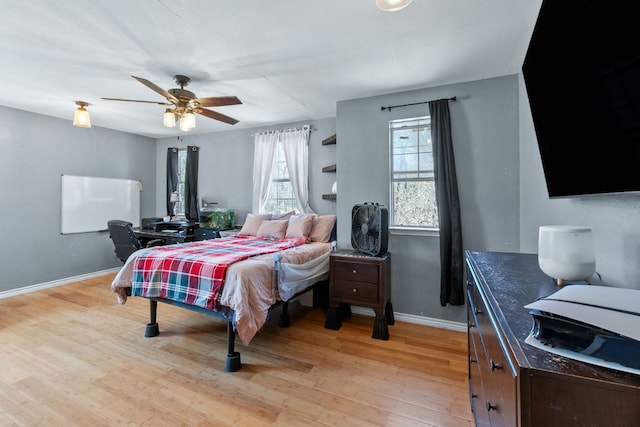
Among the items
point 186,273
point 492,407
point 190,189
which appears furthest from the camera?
point 190,189

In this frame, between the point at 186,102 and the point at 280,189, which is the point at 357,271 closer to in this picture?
the point at 280,189

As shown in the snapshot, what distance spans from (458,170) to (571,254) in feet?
6.47

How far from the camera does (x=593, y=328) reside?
1.78 ft

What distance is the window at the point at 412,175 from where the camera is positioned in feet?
9.89

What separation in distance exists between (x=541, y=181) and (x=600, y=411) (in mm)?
1923

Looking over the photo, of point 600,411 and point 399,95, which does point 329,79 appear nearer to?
point 399,95

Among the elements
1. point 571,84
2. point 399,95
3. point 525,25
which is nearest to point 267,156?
point 399,95

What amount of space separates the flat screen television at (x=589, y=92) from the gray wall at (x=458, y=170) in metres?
1.49

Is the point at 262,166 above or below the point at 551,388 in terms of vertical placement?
above

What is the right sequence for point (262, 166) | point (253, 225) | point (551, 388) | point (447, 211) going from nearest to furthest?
point (551, 388) → point (447, 211) → point (253, 225) → point (262, 166)

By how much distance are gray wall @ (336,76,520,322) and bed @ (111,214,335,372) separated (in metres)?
0.82

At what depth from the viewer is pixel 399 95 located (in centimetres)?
304

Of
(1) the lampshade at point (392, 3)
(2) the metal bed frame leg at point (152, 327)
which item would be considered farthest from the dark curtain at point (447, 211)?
(2) the metal bed frame leg at point (152, 327)

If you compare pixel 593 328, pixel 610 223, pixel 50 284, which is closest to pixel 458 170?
pixel 610 223
